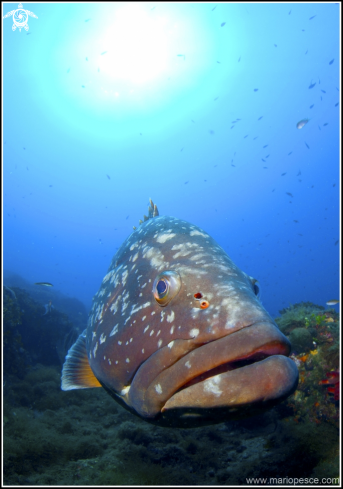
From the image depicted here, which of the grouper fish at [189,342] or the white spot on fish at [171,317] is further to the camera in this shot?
the white spot on fish at [171,317]

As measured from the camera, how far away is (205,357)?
1.84 meters

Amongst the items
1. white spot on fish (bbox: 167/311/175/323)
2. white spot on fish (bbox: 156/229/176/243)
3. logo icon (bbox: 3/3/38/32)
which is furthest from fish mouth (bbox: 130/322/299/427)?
logo icon (bbox: 3/3/38/32)

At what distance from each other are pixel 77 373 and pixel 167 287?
8.90 ft

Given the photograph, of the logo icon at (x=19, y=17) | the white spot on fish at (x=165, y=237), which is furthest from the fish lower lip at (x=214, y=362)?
the logo icon at (x=19, y=17)

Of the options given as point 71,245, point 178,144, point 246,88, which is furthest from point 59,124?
point 71,245

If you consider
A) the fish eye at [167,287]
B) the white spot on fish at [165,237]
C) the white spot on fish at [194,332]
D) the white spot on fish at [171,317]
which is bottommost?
the white spot on fish at [194,332]

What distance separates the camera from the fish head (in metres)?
1.76

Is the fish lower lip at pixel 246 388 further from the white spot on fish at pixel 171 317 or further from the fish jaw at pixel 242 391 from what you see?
the white spot on fish at pixel 171 317

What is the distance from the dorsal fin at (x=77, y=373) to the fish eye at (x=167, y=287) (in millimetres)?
2368

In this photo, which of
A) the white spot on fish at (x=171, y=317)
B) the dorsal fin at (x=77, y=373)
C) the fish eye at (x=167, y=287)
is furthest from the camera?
the dorsal fin at (x=77, y=373)

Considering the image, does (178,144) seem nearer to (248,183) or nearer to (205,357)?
(248,183)

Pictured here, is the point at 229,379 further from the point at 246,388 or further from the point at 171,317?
the point at 171,317

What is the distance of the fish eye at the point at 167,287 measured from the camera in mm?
2418

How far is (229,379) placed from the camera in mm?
1772
